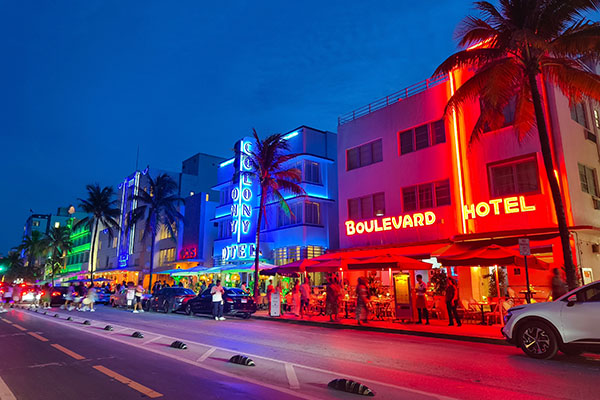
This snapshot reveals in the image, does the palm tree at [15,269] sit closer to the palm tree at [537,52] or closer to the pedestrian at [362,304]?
the pedestrian at [362,304]

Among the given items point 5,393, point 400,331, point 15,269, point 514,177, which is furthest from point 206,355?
point 15,269

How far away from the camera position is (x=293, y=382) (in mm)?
6621

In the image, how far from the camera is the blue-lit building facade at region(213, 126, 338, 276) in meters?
30.2

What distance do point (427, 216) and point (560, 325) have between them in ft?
39.1

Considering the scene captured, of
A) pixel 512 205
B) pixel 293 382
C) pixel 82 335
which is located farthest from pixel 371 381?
pixel 512 205

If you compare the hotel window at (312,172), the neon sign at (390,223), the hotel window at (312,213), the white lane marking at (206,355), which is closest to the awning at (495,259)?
the neon sign at (390,223)

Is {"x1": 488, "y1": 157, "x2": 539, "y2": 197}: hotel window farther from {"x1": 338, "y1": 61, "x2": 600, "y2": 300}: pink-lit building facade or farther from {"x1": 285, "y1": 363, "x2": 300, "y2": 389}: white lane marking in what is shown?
{"x1": 285, "y1": 363, "x2": 300, "y2": 389}: white lane marking

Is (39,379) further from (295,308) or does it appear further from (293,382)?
(295,308)

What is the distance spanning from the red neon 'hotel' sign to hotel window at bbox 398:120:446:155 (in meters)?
3.65

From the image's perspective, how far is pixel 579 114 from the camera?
61.8 ft

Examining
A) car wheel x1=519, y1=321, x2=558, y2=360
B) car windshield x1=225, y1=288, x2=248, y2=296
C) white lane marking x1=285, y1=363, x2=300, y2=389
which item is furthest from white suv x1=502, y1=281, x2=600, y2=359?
car windshield x1=225, y1=288, x2=248, y2=296

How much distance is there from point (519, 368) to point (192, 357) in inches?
261

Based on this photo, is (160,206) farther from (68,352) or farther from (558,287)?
(558,287)

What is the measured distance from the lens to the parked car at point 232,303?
2045 cm
